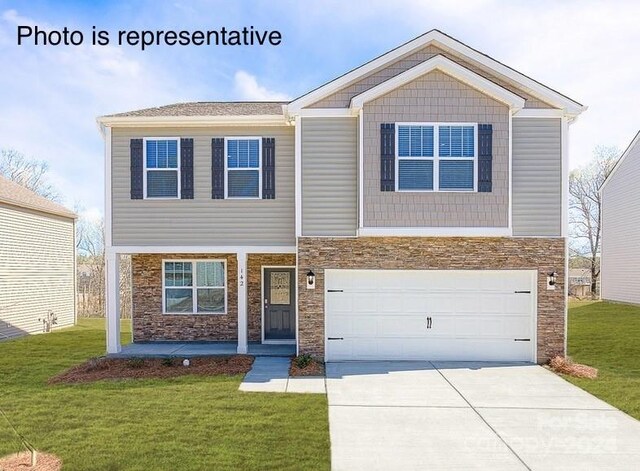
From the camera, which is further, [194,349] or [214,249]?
[194,349]

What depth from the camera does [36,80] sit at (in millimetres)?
14719

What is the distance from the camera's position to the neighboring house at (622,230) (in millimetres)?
21438

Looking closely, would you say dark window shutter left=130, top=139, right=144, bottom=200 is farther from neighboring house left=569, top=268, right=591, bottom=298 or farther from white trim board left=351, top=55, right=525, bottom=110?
neighboring house left=569, top=268, right=591, bottom=298

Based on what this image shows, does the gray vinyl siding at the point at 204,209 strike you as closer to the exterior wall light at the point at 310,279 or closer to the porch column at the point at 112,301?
the porch column at the point at 112,301

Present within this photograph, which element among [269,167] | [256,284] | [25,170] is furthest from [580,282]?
[25,170]

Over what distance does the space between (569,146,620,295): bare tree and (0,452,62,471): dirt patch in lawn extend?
37643mm

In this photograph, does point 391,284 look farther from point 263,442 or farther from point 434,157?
point 263,442

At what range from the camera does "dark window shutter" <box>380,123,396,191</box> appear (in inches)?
396

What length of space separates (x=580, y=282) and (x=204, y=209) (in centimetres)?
3663

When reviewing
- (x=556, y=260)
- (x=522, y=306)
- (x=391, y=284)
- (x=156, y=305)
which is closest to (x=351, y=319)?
(x=391, y=284)

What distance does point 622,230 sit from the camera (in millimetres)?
22688

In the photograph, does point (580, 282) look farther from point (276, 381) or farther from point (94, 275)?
point (94, 275)

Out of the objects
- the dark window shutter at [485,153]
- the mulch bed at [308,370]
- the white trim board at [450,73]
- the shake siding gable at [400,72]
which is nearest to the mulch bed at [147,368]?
the mulch bed at [308,370]

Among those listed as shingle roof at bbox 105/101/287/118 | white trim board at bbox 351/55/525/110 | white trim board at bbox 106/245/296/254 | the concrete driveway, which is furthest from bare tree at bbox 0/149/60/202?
the concrete driveway
